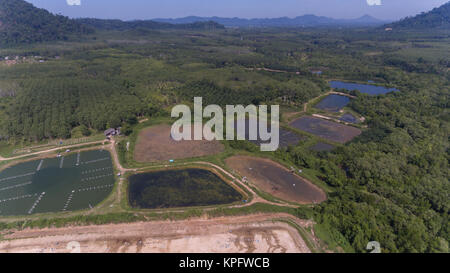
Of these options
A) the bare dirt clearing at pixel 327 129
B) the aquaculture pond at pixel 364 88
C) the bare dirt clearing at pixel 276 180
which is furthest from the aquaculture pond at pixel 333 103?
the bare dirt clearing at pixel 276 180

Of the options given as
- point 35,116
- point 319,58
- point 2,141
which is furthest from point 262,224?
point 319,58

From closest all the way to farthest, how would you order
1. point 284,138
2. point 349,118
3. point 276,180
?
1. point 276,180
2. point 284,138
3. point 349,118

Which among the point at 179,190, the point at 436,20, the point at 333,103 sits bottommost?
the point at 179,190

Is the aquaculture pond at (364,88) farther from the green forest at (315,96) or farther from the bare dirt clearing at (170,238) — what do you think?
the bare dirt clearing at (170,238)

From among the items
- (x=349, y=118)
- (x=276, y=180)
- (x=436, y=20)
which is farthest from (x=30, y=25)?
(x=436, y=20)

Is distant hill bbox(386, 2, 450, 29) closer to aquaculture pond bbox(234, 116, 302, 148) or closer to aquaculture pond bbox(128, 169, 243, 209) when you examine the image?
aquaculture pond bbox(234, 116, 302, 148)

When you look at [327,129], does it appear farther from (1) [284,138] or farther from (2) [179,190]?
Result: (2) [179,190]

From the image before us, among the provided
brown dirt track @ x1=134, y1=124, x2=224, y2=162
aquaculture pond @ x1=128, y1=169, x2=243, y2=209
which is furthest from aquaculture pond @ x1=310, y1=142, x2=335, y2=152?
aquaculture pond @ x1=128, y1=169, x2=243, y2=209

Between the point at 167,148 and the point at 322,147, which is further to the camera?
the point at 322,147
